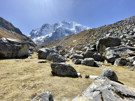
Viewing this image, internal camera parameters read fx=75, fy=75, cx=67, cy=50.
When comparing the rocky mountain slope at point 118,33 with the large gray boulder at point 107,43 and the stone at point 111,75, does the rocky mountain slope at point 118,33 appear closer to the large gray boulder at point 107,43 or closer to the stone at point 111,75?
the large gray boulder at point 107,43

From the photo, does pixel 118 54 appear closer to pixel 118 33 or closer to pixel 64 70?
pixel 64 70

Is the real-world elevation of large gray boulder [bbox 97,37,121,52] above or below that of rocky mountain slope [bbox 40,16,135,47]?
below

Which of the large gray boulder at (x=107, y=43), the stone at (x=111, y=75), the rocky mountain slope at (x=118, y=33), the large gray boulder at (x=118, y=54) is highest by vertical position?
the rocky mountain slope at (x=118, y=33)

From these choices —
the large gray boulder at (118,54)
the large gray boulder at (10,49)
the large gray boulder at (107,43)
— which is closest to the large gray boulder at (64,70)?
the large gray boulder at (118,54)

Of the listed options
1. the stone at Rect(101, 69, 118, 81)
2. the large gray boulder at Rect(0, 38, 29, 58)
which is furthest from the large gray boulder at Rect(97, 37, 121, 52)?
the large gray boulder at Rect(0, 38, 29, 58)

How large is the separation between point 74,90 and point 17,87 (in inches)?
131

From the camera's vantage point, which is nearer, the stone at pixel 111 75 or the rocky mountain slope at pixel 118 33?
the stone at pixel 111 75

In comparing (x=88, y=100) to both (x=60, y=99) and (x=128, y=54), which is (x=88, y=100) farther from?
(x=128, y=54)

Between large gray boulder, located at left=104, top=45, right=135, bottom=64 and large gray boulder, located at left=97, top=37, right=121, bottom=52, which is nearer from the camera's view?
large gray boulder, located at left=104, top=45, right=135, bottom=64

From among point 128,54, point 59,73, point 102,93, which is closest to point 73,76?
point 59,73

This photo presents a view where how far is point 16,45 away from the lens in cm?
1557

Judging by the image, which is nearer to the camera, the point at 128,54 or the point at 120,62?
the point at 120,62

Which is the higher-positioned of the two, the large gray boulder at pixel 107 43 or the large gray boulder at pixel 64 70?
the large gray boulder at pixel 107 43

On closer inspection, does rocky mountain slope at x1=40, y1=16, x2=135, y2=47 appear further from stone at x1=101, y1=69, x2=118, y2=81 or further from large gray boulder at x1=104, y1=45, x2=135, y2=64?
stone at x1=101, y1=69, x2=118, y2=81
